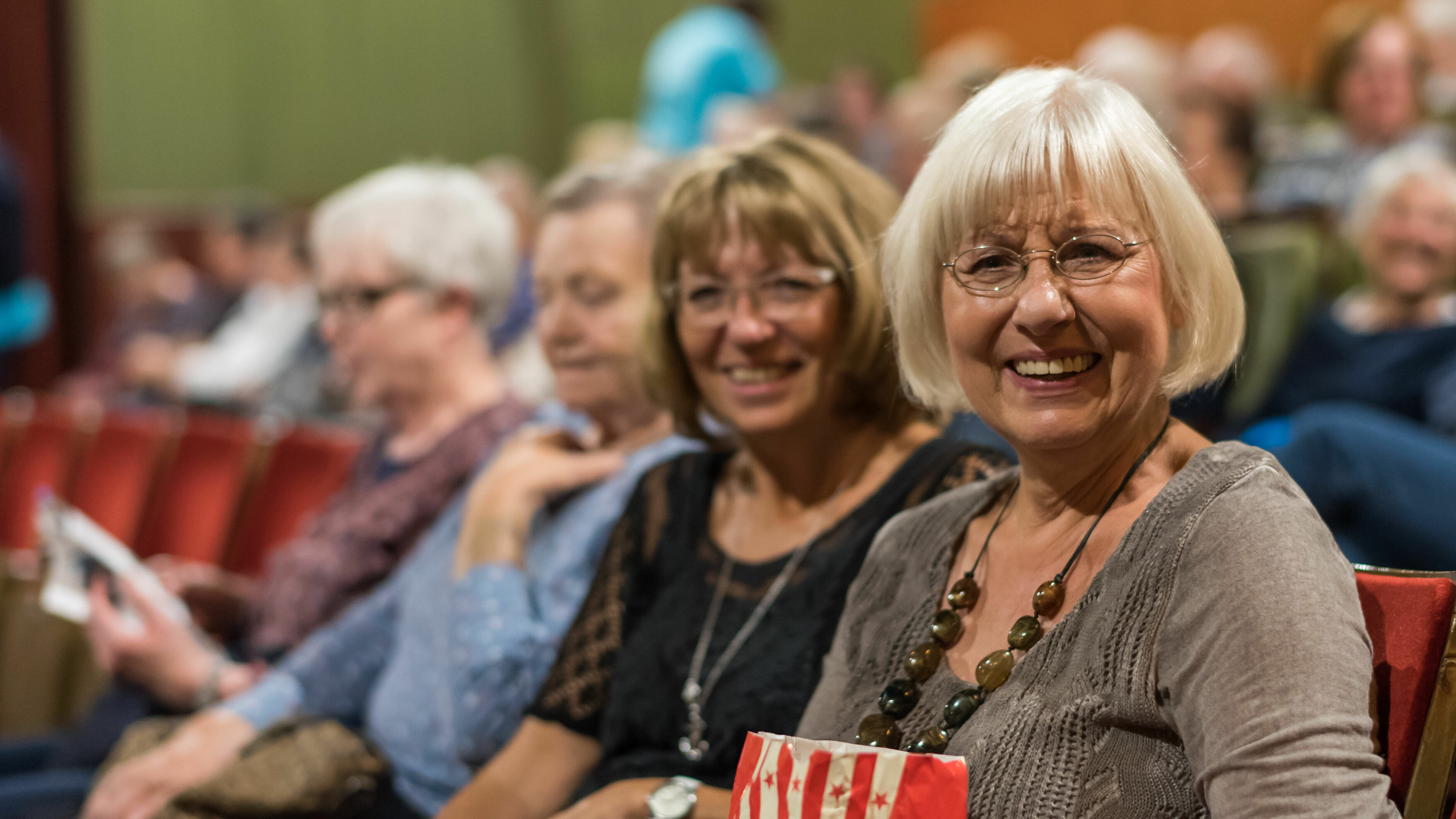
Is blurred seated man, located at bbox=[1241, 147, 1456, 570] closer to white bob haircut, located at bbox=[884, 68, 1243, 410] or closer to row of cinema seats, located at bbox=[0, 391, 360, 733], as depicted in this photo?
white bob haircut, located at bbox=[884, 68, 1243, 410]

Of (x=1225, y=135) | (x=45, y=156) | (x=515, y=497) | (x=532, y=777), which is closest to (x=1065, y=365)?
(x=532, y=777)

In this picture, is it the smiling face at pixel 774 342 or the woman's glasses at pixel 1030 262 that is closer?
the woman's glasses at pixel 1030 262

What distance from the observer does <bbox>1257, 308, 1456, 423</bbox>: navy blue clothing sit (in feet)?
10.2

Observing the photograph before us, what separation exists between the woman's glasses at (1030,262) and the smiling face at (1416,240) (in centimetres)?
243

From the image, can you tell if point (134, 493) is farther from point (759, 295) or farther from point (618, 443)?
point (759, 295)

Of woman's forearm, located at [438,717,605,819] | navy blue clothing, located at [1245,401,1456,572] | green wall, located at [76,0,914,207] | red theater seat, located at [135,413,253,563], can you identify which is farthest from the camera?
green wall, located at [76,0,914,207]

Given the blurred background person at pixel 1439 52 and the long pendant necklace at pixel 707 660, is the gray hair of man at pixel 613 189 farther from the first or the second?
the blurred background person at pixel 1439 52

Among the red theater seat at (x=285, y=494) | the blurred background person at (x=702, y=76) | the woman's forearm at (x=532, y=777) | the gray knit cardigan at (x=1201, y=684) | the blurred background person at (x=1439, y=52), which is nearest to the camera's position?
the gray knit cardigan at (x=1201, y=684)

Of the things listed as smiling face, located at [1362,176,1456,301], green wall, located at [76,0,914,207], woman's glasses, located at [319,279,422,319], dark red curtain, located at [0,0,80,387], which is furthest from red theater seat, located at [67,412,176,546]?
green wall, located at [76,0,914,207]

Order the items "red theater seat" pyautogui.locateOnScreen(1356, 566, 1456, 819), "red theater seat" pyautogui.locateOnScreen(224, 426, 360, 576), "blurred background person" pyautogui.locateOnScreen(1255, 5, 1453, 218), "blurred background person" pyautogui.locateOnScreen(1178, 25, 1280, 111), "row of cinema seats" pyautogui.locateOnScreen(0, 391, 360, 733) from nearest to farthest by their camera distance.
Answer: "red theater seat" pyautogui.locateOnScreen(1356, 566, 1456, 819) → "row of cinema seats" pyautogui.locateOnScreen(0, 391, 360, 733) → "red theater seat" pyautogui.locateOnScreen(224, 426, 360, 576) → "blurred background person" pyautogui.locateOnScreen(1255, 5, 1453, 218) → "blurred background person" pyautogui.locateOnScreen(1178, 25, 1280, 111)

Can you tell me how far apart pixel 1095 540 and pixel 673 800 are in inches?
23.2

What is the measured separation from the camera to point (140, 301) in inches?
304

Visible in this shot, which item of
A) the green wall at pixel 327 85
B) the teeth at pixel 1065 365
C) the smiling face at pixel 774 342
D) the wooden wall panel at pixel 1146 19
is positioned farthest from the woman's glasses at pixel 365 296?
the green wall at pixel 327 85

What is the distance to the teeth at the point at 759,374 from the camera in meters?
1.61
